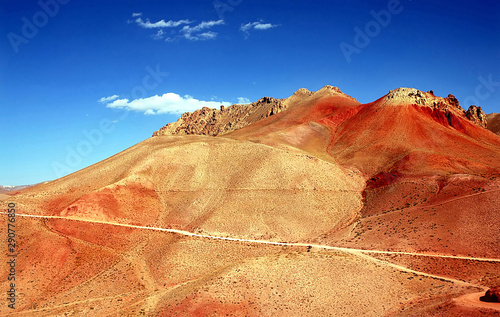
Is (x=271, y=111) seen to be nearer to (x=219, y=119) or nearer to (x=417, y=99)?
(x=219, y=119)

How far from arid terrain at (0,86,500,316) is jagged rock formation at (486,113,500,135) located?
210 ft

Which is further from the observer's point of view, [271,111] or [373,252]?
[271,111]

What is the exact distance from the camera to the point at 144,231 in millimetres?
50344

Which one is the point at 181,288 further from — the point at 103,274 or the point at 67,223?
the point at 67,223

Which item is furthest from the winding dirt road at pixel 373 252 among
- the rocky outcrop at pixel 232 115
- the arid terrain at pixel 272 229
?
the rocky outcrop at pixel 232 115

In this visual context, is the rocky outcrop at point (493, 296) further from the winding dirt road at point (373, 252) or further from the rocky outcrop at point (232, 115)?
the rocky outcrop at point (232, 115)

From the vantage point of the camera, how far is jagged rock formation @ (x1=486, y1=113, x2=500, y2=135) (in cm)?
14021

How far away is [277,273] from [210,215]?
19514 millimetres

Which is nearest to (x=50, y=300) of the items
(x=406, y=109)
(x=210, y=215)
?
(x=210, y=215)

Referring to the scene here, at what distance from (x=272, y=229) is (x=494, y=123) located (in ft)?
449

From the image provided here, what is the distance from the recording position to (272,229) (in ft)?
165

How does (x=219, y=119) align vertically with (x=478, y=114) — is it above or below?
above

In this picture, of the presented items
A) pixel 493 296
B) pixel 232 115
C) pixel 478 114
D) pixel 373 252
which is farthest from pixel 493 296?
pixel 232 115

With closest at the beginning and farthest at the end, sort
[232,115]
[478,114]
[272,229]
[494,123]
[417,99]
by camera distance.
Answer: [272,229]
[417,99]
[478,114]
[494,123]
[232,115]
